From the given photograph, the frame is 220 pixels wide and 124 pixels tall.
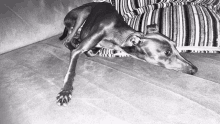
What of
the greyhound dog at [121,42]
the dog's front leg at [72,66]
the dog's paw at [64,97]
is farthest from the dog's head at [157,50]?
the dog's paw at [64,97]

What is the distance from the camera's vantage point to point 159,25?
2.35 meters

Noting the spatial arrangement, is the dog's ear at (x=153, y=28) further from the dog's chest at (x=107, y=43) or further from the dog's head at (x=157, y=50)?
the dog's chest at (x=107, y=43)

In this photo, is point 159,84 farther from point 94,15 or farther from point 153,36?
point 94,15

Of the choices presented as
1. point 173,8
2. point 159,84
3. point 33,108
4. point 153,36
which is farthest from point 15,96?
point 173,8

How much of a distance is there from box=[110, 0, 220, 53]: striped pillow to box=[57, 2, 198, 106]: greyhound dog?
4.9 inches

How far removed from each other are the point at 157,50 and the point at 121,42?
0.51 m

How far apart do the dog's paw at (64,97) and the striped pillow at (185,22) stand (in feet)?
4.53

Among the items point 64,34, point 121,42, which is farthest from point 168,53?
point 64,34

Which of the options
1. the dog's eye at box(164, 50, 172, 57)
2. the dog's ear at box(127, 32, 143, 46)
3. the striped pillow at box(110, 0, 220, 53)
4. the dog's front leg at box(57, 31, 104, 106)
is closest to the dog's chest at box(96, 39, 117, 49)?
the dog's front leg at box(57, 31, 104, 106)

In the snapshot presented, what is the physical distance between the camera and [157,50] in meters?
2.28

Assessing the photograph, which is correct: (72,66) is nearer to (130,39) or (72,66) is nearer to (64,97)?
(64,97)

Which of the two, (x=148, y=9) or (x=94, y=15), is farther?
(x=94, y=15)

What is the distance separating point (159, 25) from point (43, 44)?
1.63 m

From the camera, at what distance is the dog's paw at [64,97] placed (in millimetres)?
1543
